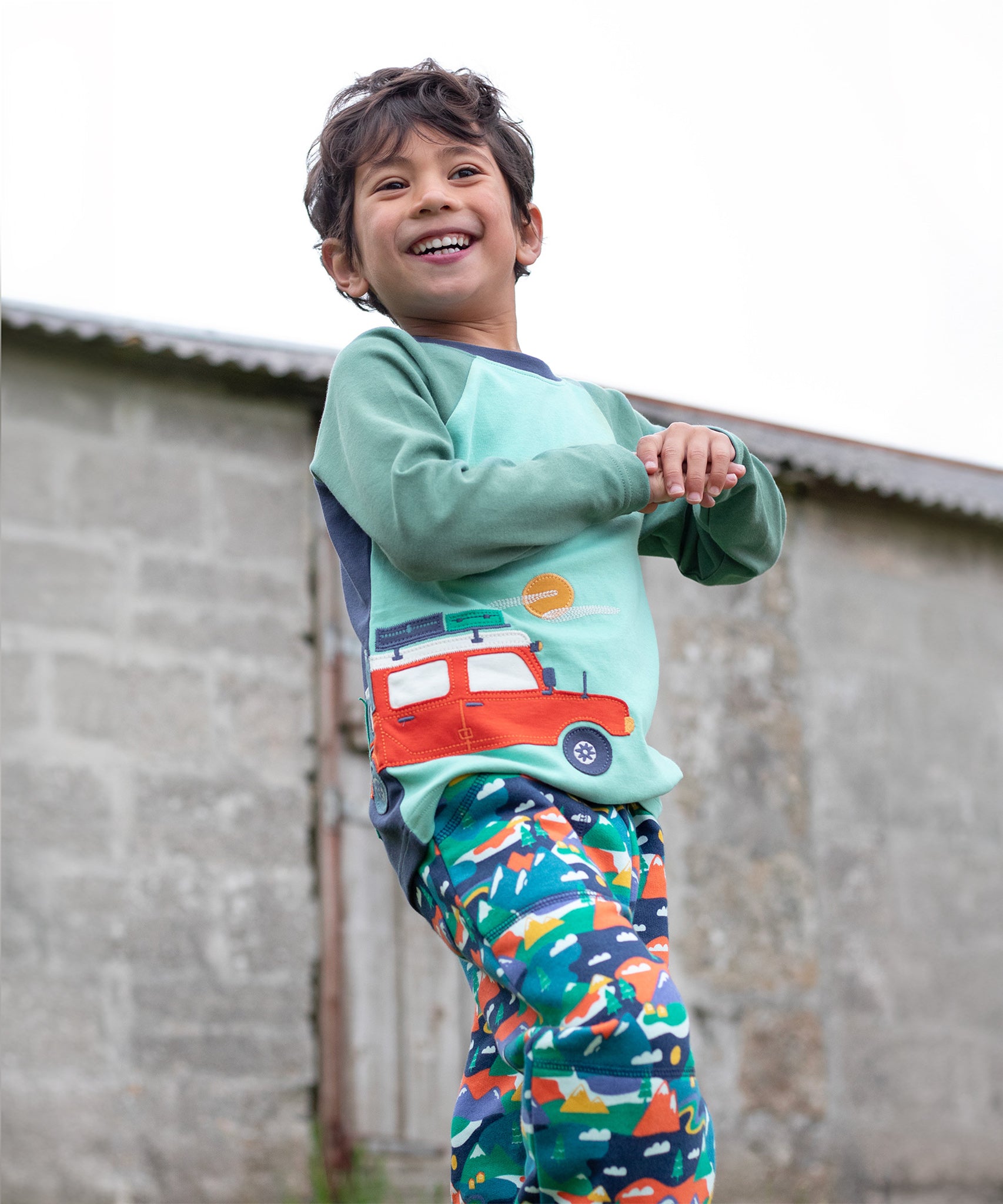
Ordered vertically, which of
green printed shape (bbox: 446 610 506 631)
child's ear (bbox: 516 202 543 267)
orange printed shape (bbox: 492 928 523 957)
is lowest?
orange printed shape (bbox: 492 928 523 957)

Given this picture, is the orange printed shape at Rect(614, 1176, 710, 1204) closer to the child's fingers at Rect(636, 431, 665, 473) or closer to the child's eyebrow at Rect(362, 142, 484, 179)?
the child's fingers at Rect(636, 431, 665, 473)

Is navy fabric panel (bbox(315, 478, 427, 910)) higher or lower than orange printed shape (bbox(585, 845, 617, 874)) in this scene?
higher

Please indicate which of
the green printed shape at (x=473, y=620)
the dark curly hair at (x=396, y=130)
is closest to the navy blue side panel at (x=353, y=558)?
the green printed shape at (x=473, y=620)

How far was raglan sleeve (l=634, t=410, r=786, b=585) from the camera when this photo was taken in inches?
84.4

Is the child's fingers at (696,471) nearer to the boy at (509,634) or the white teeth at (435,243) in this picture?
the boy at (509,634)

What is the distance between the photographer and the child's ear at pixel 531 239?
7.71ft

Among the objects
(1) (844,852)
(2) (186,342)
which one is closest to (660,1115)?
(2) (186,342)

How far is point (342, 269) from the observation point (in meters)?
2.26

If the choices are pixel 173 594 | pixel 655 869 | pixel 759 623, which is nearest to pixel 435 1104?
→ pixel 173 594

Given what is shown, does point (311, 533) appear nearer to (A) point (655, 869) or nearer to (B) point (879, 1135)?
(B) point (879, 1135)

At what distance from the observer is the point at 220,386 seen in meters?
5.97

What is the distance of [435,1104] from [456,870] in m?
4.25

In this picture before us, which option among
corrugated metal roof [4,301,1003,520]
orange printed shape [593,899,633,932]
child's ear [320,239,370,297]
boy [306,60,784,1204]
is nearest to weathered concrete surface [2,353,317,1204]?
corrugated metal roof [4,301,1003,520]

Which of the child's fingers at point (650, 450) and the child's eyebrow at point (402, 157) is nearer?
the child's fingers at point (650, 450)
